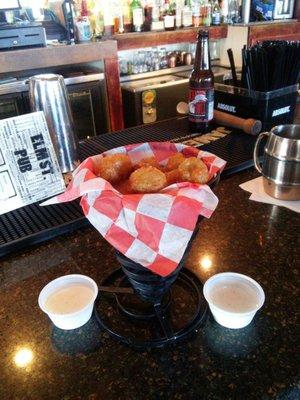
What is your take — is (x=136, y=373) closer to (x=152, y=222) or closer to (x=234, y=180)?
(x=152, y=222)

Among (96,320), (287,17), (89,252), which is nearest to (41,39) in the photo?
(89,252)

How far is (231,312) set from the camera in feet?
1.77

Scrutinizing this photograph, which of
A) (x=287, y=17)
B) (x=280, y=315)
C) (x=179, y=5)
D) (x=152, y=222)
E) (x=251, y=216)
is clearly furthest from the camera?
(x=287, y=17)

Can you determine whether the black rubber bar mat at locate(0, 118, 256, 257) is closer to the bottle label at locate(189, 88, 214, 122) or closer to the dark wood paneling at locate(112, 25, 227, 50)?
the bottle label at locate(189, 88, 214, 122)

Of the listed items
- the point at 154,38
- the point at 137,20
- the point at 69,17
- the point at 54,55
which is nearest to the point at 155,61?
the point at 154,38

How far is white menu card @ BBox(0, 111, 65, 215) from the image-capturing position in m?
0.85

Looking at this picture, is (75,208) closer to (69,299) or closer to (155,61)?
(69,299)

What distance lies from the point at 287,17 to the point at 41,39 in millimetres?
2796

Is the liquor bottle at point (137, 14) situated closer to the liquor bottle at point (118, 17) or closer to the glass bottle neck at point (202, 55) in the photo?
the liquor bottle at point (118, 17)

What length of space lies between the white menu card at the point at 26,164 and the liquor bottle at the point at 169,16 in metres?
2.58

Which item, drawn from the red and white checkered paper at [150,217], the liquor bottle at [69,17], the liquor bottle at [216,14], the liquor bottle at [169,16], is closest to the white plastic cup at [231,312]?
the red and white checkered paper at [150,217]

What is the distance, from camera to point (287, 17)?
3818mm

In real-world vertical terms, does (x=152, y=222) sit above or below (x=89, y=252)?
above

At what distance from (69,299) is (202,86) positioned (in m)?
0.92
